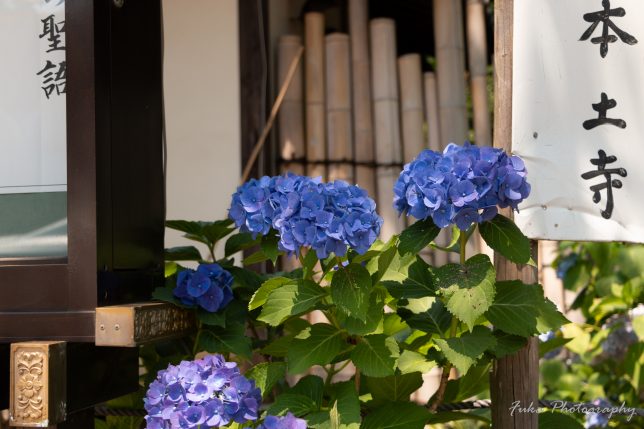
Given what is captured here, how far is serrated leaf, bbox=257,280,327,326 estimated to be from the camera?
1564 mm

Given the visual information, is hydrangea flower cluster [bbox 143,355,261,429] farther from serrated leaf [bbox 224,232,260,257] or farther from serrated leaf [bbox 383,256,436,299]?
serrated leaf [bbox 224,232,260,257]

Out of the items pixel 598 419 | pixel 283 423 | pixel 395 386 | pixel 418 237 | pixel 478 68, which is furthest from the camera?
pixel 478 68

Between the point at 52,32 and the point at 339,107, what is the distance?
186cm

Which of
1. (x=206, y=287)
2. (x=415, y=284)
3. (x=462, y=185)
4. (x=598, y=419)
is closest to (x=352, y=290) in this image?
(x=415, y=284)

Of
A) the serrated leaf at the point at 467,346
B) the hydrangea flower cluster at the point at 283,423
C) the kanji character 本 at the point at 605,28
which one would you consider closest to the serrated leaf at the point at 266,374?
the hydrangea flower cluster at the point at 283,423

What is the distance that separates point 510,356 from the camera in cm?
175

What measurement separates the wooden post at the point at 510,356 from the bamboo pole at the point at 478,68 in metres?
1.78

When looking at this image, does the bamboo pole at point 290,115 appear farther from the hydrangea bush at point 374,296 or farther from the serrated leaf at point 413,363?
the serrated leaf at point 413,363

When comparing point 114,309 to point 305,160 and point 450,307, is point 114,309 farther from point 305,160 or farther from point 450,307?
point 305,160

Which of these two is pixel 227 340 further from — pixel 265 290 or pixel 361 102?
pixel 361 102

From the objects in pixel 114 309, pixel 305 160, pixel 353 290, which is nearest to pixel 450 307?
pixel 353 290

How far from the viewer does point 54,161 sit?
168cm

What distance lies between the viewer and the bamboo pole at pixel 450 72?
3488mm

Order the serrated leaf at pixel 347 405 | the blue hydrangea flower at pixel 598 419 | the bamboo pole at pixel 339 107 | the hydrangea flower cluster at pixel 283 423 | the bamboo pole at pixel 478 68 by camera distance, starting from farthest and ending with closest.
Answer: the bamboo pole at pixel 478 68
the bamboo pole at pixel 339 107
the blue hydrangea flower at pixel 598 419
the serrated leaf at pixel 347 405
the hydrangea flower cluster at pixel 283 423
